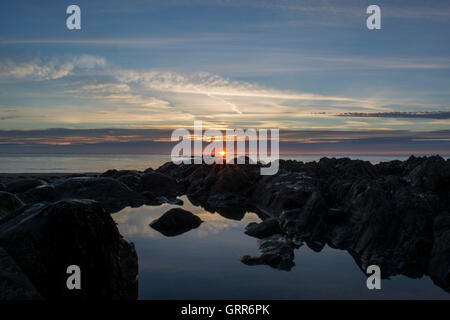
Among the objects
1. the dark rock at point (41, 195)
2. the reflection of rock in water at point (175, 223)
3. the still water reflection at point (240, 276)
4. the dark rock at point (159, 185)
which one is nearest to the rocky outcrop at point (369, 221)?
the still water reflection at point (240, 276)

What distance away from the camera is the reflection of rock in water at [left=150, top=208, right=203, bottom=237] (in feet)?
54.6

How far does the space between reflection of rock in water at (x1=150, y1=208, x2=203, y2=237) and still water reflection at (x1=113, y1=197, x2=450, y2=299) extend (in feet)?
4.70

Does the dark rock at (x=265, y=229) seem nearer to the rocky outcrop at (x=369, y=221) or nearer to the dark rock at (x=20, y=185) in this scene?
the rocky outcrop at (x=369, y=221)

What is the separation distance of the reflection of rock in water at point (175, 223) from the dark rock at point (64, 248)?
828 centimetres

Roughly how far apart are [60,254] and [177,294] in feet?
10.9

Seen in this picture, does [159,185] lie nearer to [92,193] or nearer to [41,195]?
[92,193]

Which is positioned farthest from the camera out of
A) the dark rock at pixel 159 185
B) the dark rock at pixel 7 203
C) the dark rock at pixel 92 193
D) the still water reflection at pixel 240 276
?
the dark rock at pixel 159 185

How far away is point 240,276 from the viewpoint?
34.0ft

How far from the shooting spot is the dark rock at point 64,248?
22.7 ft

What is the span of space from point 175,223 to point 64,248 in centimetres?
1008

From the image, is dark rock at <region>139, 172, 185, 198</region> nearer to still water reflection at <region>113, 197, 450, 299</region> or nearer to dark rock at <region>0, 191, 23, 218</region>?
still water reflection at <region>113, 197, 450, 299</region>
